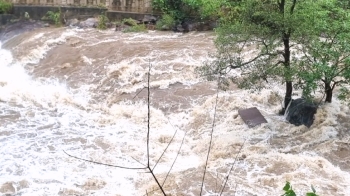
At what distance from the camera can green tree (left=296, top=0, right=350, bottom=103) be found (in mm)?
6352

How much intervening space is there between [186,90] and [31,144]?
334 centimetres

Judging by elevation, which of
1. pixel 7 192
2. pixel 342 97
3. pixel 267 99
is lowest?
pixel 7 192

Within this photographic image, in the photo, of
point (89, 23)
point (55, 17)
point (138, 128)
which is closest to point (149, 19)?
point (89, 23)

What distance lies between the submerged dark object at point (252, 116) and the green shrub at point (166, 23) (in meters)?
6.50

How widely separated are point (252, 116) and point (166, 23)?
683cm

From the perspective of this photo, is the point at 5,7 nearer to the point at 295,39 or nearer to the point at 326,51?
the point at 295,39

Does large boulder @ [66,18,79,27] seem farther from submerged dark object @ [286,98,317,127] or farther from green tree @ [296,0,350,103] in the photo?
green tree @ [296,0,350,103]

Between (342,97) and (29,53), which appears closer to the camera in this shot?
(342,97)

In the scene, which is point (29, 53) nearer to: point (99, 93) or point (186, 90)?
point (99, 93)

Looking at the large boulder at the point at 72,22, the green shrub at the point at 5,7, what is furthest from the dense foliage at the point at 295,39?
the green shrub at the point at 5,7

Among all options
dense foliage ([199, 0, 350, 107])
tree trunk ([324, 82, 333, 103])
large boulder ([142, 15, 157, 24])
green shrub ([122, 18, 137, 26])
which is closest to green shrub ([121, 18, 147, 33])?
green shrub ([122, 18, 137, 26])

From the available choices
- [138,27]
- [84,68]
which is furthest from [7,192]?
[138,27]

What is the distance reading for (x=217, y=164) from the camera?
21.3 ft

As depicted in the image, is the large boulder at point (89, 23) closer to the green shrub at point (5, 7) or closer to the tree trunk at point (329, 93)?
the green shrub at point (5, 7)
